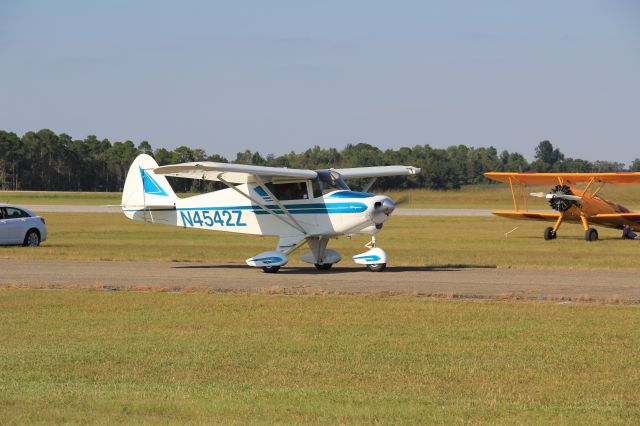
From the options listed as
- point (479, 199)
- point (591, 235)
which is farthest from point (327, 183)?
point (479, 199)

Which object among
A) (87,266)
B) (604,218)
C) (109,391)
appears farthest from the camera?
(604,218)

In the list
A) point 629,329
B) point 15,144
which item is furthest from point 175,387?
point 15,144

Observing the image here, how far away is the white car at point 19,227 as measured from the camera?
109ft

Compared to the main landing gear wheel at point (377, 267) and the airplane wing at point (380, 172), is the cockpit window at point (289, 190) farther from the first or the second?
the airplane wing at point (380, 172)

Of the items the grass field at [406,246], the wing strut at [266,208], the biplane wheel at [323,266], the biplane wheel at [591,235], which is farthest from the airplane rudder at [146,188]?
the biplane wheel at [591,235]

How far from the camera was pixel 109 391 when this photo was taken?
31.7 ft

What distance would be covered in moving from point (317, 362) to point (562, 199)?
99.6 ft

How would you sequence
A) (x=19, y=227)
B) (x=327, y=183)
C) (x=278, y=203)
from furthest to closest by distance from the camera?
(x=19, y=227) → (x=327, y=183) → (x=278, y=203)

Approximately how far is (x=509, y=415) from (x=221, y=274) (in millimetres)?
15541

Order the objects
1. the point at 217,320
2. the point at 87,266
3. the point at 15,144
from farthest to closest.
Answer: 1. the point at 15,144
2. the point at 87,266
3. the point at 217,320

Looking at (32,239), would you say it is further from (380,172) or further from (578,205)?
(578,205)

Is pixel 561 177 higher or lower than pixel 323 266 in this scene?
higher

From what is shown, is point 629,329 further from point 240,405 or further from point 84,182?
point 84,182

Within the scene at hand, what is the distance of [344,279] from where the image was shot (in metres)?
22.3
